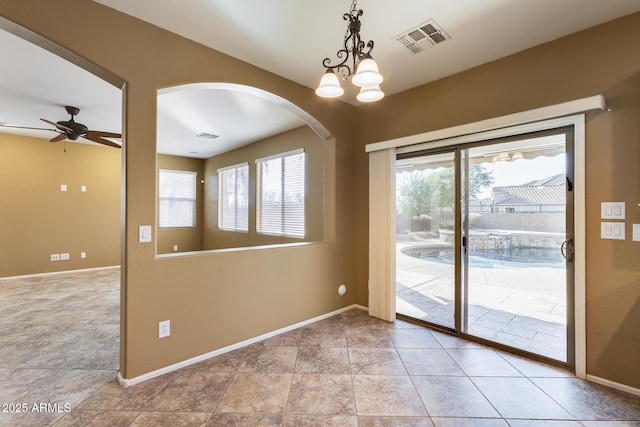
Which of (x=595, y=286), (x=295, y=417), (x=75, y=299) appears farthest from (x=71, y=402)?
(x=595, y=286)

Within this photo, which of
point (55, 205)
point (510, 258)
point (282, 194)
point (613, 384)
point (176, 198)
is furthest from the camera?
point (176, 198)

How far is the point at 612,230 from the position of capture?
6.92ft

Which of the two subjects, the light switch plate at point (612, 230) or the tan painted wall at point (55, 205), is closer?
the light switch plate at point (612, 230)

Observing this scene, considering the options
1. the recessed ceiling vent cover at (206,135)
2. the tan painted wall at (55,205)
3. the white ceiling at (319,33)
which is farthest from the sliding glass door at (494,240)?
the tan painted wall at (55,205)

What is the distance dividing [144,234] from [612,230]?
141 inches

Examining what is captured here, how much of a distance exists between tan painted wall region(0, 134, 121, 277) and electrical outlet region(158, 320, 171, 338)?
5.30 m

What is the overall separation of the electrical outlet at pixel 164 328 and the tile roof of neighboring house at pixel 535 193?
320cm

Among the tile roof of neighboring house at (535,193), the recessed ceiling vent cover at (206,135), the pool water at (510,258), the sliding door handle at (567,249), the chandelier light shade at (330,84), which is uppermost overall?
the recessed ceiling vent cover at (206,135)

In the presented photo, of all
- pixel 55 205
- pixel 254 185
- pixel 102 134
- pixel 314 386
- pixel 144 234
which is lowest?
pixel 314 386

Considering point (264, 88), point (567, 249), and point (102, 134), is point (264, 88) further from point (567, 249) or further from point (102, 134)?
point (567, 249)

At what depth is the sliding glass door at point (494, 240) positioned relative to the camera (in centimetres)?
245

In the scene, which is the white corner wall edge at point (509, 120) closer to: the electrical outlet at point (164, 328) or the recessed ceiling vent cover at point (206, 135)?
the electrical outlet at point (164, 328)

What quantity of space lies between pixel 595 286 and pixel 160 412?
3.29 meters

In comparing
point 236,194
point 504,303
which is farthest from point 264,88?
point 236,194
